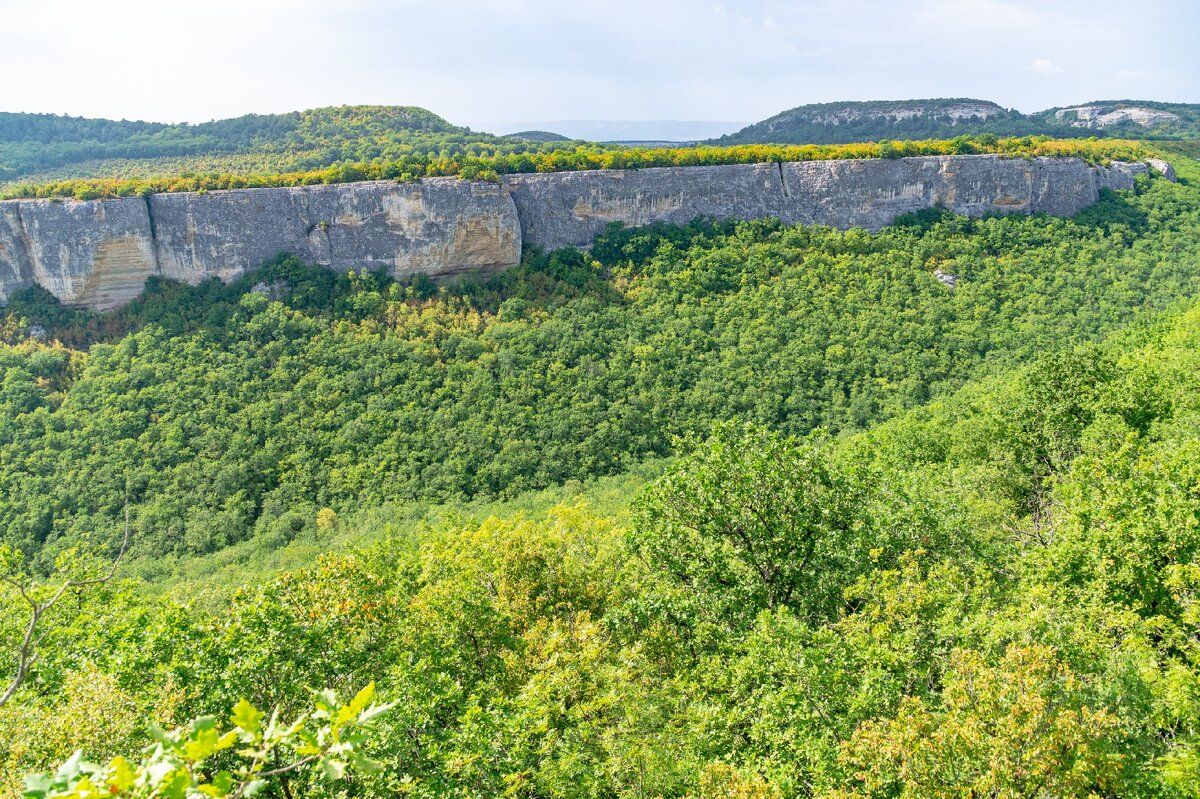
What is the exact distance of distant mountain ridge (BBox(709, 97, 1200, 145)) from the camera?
3127 inches

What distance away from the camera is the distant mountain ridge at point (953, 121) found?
79.4 metres

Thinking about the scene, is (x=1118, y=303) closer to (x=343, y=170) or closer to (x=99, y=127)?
(x=343, y=170)

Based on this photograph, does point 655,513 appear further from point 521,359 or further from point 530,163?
point 530,163

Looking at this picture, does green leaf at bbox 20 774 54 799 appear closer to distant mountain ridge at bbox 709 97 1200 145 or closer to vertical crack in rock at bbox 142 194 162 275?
vertical crack in rock at bbox 142 194 162 275

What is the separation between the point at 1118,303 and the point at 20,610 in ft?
163

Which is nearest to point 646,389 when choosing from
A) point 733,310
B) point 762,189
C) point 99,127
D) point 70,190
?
point 733,310

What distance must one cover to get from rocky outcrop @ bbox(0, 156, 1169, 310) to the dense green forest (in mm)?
1598

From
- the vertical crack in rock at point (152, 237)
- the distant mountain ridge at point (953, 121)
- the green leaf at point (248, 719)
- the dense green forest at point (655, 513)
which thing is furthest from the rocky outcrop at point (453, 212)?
the green leaf at point (248, 719)

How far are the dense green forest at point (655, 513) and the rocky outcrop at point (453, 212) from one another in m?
1.60

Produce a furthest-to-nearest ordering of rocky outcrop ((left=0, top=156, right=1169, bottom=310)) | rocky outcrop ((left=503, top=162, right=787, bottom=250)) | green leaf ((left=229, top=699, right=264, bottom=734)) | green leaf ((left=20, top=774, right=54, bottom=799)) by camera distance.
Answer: rocky outcrop ((left=503, top=162, right=787, bottom=250)) < rocky outcrop ((left=0, top=156, right=1169, bottom=310)) < green leaf ((left=229, top=699, right=264, bottom=734)) < green leaf ((left=20, top=774, right=54, bottom=799))

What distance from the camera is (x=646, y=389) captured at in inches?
1430

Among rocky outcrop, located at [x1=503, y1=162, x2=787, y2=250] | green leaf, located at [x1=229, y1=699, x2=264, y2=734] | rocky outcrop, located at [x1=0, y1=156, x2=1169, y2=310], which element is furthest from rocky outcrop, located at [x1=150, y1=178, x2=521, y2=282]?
green leaf, located at [x1=229, y1=699, x2=264, y2=734]

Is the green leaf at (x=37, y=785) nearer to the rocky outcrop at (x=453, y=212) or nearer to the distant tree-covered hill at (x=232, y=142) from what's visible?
the rocky outcrop at (x=453, y=212)

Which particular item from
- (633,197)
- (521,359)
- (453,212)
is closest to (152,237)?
(453,212)
